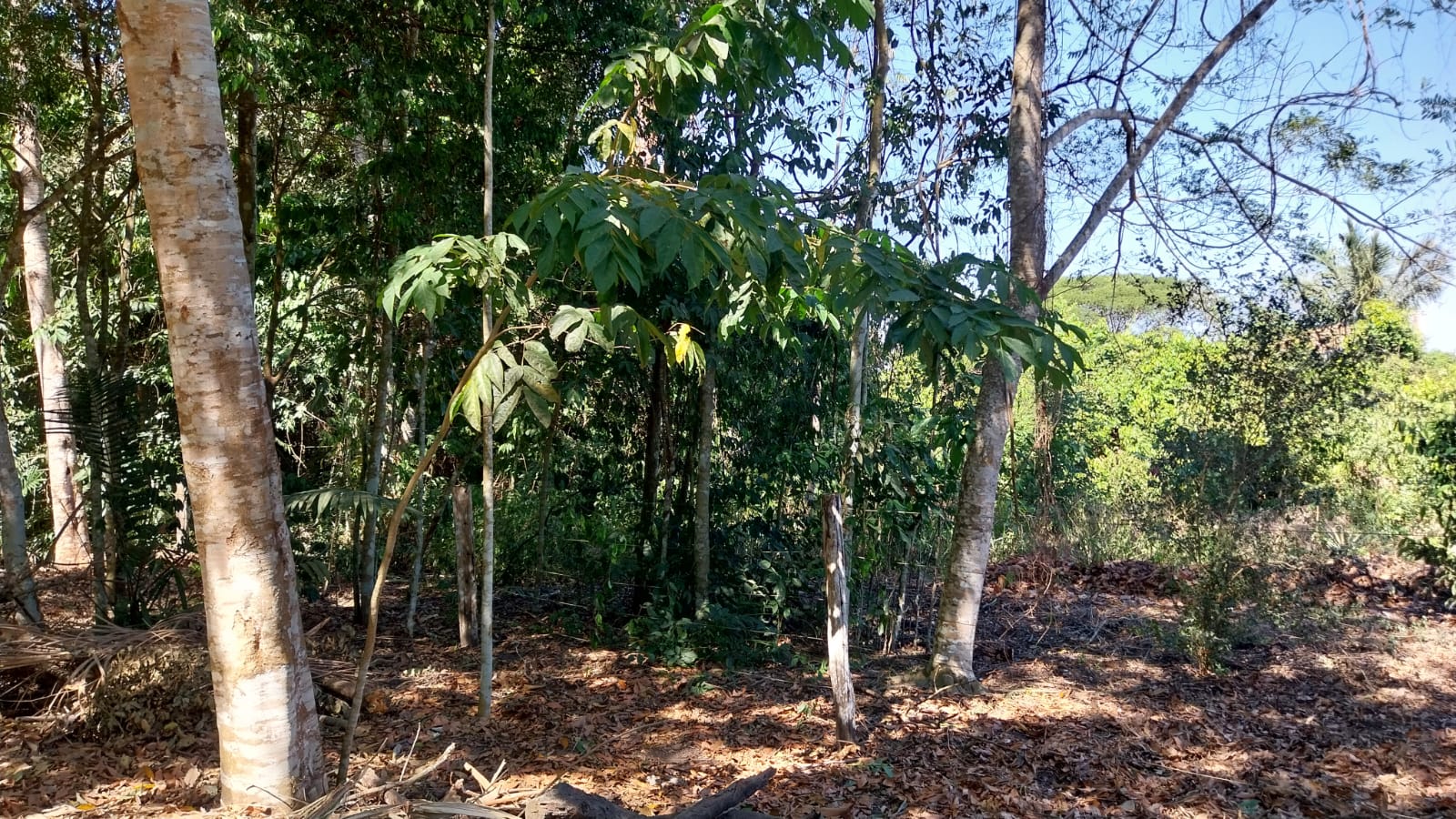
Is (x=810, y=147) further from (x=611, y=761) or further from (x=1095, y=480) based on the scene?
(x=1095, y=480)

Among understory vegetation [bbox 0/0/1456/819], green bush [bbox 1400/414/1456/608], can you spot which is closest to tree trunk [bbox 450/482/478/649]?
understory vegetation [bbox 0/0/1456/819]

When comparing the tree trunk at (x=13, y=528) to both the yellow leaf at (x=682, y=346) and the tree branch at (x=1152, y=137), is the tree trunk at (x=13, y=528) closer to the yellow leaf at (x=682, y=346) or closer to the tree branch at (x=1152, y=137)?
the yellow leaf at (x=682, y=346)

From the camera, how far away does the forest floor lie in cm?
393

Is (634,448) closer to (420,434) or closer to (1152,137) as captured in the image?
(420,434)

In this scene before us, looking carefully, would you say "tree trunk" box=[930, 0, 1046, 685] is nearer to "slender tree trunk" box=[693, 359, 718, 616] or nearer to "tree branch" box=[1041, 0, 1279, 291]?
"tree branch" box=[1041, 0, 1279, 291]

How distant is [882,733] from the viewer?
4.96m

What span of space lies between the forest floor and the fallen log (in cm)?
13

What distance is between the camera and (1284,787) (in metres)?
4.40

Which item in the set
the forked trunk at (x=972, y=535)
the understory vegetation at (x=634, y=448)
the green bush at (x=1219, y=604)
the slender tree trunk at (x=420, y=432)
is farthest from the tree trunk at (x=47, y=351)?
the green bush at (x=1219, y=604)

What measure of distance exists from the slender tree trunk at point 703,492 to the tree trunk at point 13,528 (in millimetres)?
3656

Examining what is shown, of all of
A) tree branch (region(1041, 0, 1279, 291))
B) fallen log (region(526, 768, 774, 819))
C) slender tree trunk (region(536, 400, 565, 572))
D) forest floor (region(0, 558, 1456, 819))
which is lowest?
forest floor (region(0, 558, 1456, 819))

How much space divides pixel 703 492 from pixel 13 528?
12.7 feet

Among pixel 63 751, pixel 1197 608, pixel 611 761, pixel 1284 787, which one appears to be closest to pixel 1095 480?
pixel 1197 608

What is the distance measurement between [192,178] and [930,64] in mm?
5332
